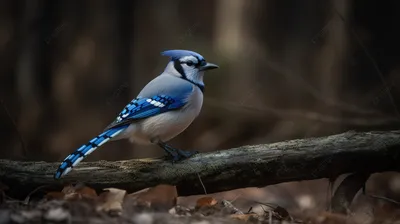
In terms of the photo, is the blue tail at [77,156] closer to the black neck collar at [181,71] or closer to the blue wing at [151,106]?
the blue wing at [151,106]

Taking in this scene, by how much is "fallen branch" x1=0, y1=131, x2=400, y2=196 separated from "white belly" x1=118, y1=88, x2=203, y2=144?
16cm

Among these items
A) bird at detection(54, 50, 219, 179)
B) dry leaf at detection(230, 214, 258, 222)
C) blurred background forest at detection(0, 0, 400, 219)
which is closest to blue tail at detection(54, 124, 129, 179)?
bird at detection(54, 50, 219, 179)

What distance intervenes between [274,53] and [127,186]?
2.55 m

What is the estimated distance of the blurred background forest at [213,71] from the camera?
13.1 ft

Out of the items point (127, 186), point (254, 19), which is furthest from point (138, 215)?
point (254, 19)

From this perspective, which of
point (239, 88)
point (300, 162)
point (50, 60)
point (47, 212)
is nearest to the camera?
point (47, 212)

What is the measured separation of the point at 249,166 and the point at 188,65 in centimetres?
58

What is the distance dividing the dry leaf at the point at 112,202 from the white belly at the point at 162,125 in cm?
57

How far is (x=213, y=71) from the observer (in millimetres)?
4328

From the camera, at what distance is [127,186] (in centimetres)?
241

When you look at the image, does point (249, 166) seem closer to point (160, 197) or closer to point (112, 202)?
point (160, 197)

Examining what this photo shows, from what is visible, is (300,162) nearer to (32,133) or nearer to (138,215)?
(138,215)

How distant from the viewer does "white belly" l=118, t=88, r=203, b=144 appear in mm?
2566

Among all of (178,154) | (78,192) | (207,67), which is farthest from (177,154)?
(78,192)
